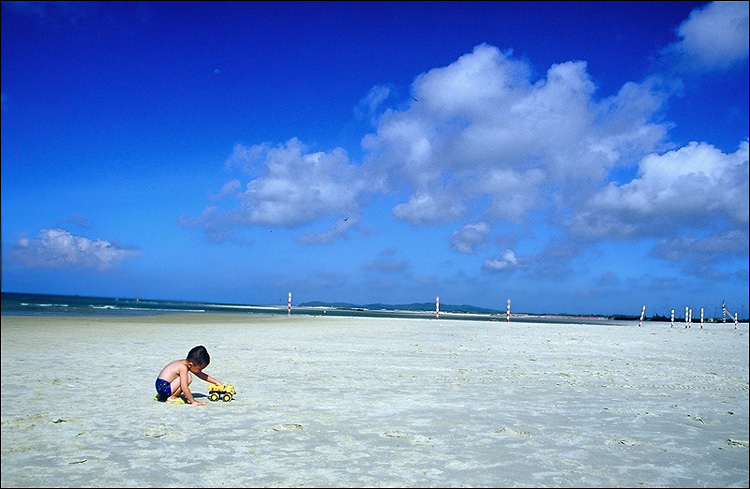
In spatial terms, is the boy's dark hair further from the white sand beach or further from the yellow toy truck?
the white sand beach

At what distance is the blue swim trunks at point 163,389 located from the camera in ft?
22.7

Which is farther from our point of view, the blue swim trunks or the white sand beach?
the blue swim trunks

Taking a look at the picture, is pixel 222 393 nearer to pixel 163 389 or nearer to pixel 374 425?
pixel 163 389

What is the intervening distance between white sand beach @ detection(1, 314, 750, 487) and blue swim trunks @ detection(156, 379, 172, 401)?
0.21 m

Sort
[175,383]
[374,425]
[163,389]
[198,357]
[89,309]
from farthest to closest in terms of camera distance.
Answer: [89,309] < [198,357] < [175,383] < [163,389] < [374,425]

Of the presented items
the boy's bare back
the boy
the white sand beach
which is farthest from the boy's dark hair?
the white sand beach

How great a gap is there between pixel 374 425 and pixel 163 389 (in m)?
2.91

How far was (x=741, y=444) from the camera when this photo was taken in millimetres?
5387

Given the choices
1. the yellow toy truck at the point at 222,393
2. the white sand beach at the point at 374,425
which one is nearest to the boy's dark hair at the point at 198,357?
the yellow toy truck at the point at 222,393

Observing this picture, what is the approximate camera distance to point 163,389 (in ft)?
22.7

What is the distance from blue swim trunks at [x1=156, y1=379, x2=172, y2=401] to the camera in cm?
692

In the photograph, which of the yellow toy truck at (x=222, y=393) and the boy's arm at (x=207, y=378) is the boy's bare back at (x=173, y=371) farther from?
the yellow toy truck at (x=222, y=393)

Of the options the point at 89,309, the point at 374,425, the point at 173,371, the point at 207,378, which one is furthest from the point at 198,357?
the point at 89,309

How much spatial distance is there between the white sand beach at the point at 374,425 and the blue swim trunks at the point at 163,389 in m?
0.21
